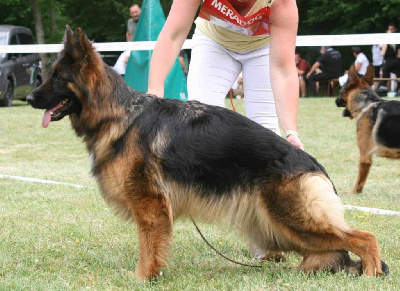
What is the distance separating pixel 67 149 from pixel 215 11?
7662 mm

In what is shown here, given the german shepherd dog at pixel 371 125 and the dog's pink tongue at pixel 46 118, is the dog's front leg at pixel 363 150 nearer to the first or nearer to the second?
the german shepherd dog at pixel 371 125

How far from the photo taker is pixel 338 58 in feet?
79.2

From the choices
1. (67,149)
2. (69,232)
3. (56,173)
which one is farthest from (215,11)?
(67,149)

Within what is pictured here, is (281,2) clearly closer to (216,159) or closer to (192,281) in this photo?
(216,159)

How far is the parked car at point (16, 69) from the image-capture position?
1917 cm

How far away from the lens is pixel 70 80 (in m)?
3.88

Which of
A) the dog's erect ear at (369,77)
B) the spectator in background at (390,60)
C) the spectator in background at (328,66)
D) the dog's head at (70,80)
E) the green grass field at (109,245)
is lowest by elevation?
the spectator in background at (328,66)

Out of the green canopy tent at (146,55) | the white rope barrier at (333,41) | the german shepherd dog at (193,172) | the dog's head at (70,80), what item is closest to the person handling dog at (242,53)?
the german shepherd dog at (193,172)

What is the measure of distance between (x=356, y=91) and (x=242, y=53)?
413cm

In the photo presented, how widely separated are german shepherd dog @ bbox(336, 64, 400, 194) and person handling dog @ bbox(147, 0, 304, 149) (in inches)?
126

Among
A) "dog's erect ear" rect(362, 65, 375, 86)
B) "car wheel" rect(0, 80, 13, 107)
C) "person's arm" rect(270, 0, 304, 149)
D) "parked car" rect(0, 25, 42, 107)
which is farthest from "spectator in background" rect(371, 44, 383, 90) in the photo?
"person's arm" rect(270, 0, 304, 149)

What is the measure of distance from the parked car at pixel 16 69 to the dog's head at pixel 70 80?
15.6m

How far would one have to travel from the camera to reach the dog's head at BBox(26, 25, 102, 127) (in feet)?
12.6

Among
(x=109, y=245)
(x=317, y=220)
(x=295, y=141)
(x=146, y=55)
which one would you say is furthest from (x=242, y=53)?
(x=146, y=55)
